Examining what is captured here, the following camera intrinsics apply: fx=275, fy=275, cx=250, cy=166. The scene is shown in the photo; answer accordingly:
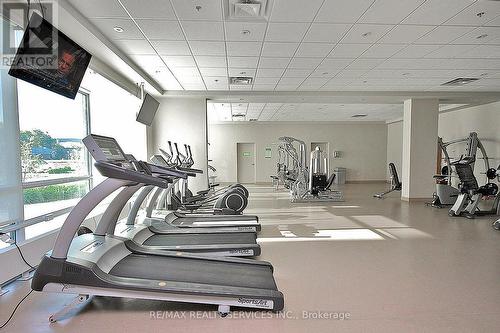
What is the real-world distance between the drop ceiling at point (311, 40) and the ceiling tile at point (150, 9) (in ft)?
0.04

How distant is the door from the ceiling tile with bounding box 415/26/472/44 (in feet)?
30.0

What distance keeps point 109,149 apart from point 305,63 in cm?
386

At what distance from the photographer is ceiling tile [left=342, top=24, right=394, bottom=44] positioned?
3566 millimetres

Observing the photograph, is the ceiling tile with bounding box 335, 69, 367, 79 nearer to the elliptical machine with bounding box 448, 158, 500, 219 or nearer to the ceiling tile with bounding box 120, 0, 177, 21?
the elliptical machine with bounding box 448, 158, 500, 219

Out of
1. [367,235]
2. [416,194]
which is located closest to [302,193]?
[416,194]

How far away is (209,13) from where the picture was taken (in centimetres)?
321

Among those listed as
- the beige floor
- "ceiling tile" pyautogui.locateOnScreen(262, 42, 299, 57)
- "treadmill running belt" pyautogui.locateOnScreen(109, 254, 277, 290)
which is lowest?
the beige floor

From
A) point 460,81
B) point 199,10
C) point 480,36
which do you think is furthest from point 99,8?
point 460,81

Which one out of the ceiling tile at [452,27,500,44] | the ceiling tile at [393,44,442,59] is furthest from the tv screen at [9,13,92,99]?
the ceiling tile at [452,27,500,44]

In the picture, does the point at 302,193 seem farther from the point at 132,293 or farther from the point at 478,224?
the point at 132,293

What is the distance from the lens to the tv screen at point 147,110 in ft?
18.4

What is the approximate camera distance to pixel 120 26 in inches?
139

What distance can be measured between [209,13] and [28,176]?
3211 millimetres

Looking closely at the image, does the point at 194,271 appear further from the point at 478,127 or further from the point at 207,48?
the point at 478,127
